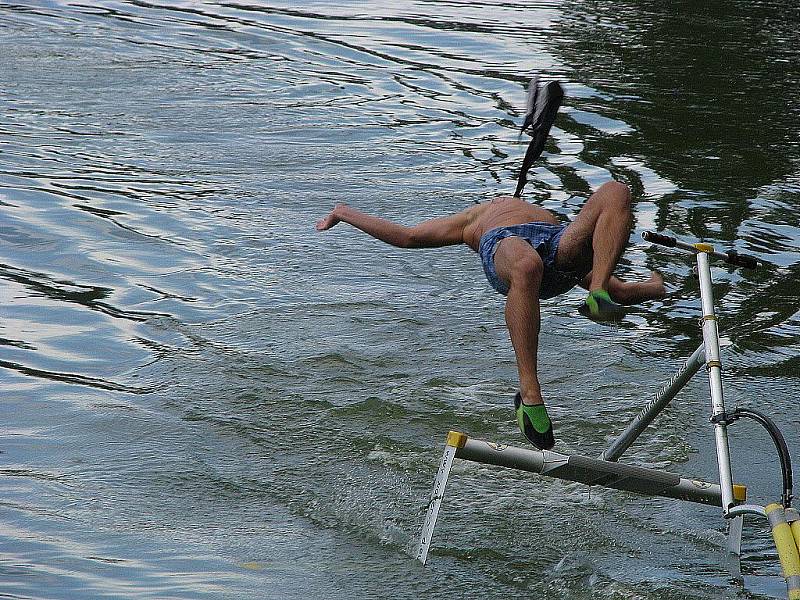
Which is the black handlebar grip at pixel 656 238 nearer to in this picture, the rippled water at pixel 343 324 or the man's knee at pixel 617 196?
the man's knee at pixel 617 196

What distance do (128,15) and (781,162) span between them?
1402 cm

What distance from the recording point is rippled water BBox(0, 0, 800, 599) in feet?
20.6

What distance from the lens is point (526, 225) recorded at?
683 cm

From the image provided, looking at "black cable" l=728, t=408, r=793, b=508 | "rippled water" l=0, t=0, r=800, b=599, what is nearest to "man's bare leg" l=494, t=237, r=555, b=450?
"rippled water" l=0, t=0, r=800, b=599

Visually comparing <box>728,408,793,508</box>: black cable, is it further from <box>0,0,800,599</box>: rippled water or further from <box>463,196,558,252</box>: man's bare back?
<box>463,196,558,252</box>: man's bare back

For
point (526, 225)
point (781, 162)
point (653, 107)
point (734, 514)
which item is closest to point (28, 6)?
point (653, 107)

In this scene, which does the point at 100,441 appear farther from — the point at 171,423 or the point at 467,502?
the point at 467,502

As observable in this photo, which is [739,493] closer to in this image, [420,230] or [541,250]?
[541,250]

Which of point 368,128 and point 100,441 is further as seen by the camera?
point 368,128

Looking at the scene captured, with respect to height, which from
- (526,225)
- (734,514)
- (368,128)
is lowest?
(368,128)

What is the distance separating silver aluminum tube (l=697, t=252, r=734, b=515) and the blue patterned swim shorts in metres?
0.98

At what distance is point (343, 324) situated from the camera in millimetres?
9820

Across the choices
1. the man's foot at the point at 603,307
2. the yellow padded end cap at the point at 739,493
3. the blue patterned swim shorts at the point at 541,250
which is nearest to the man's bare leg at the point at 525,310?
the blue patterned swim shorts at the point at 541,250

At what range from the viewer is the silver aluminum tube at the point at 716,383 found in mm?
5293
